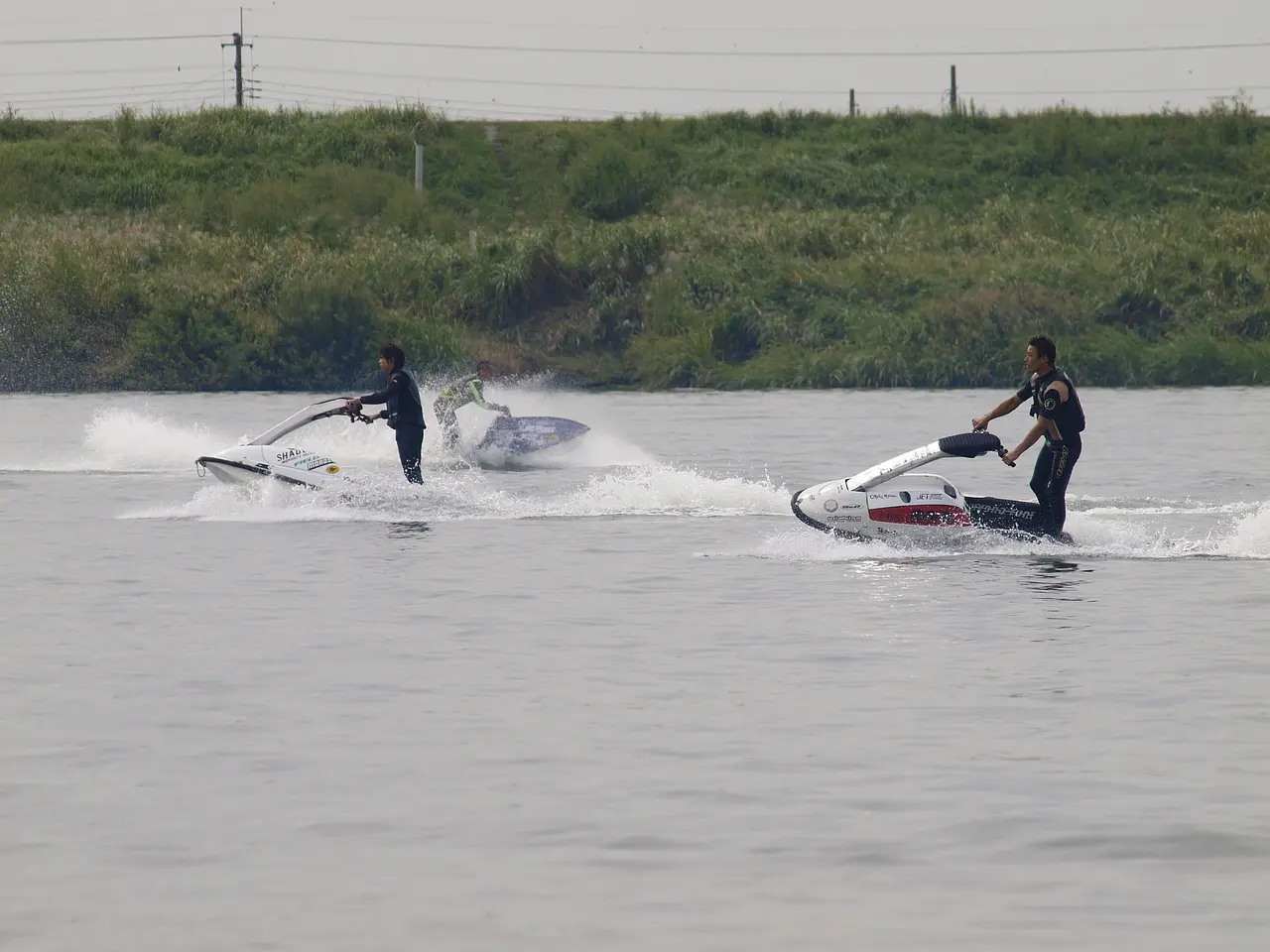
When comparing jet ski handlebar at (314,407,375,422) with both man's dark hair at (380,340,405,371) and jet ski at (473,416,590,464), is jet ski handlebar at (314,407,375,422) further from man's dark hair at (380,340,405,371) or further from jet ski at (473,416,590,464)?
jet ski at (473,416,590,464)

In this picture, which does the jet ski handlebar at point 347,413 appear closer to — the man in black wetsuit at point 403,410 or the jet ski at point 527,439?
the man in black wetsuit at point 403,410

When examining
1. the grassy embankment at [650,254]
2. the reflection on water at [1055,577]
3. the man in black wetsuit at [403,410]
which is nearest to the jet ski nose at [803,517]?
the reflection on water at [1055,577]

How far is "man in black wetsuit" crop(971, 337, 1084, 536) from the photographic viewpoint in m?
16.8

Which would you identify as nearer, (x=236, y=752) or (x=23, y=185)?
(x=236, y=752)

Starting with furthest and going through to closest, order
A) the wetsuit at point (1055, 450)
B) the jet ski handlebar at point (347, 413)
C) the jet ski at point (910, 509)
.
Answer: the jet ski handlebar at point (347, 413) → the jet ski at point (910, 509) → the wetsuit at point (1055, 450)

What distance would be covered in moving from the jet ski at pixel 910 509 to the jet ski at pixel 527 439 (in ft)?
36.9

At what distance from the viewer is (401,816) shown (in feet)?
27.7

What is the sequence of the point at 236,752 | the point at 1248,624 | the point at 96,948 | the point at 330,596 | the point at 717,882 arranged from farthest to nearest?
the point at 330,596 < the point at 1248,624 < the point at 236,752 < the point at 717,882 < the point at 96,948

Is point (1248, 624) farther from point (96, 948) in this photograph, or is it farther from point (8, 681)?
point (96, 948)

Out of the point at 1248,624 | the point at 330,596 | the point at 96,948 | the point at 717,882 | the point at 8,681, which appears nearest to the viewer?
the point at 96,948

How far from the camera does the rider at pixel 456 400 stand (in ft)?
86.3

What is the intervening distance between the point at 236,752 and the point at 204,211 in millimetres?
51431

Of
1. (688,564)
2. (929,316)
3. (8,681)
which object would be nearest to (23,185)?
(929,316)

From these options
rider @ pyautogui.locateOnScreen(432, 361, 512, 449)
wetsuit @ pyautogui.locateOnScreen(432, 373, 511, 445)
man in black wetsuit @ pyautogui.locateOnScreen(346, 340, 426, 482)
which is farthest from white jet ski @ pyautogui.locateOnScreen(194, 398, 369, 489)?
wetsuit @ pyautogui.locateOnScreen(432, 373, 511, 445)
